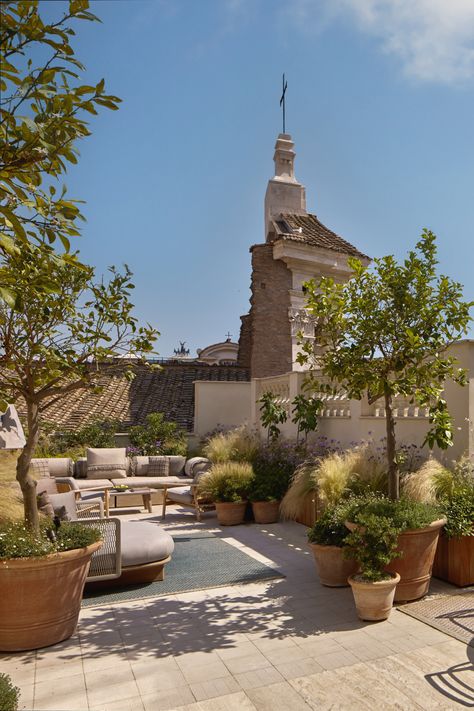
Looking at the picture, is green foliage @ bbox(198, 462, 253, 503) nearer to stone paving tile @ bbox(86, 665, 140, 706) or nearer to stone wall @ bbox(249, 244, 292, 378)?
stone paving tile @ bbox(86, 665, 140, 706)

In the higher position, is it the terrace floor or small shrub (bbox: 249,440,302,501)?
small shrub (bbox: 249,440,302,501)

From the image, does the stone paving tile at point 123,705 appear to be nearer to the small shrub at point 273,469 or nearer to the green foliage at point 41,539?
the green foliage at point 41,539

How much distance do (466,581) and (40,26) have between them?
18.5ft

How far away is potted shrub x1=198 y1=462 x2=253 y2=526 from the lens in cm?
838

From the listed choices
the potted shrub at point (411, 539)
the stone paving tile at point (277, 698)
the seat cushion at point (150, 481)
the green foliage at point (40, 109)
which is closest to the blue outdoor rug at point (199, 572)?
the potted shrub at point (411, 539)

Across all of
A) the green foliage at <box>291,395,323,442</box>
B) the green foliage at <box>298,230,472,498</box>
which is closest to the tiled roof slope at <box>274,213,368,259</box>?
the green foliage at <box>291,395,323,442</box>

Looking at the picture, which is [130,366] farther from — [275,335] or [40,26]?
[275,335]

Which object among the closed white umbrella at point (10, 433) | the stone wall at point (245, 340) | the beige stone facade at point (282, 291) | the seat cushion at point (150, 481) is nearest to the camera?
the closed white umbrella at point (10, 433)

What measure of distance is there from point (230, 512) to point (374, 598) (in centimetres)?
429

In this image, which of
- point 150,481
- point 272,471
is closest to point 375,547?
point 272,471

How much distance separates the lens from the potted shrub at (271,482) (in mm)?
8344

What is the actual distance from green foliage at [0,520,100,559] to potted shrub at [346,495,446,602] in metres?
2.39

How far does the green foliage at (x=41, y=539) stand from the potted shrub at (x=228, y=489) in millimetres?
Answer: 4120

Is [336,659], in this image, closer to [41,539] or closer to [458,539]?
[458,539]
